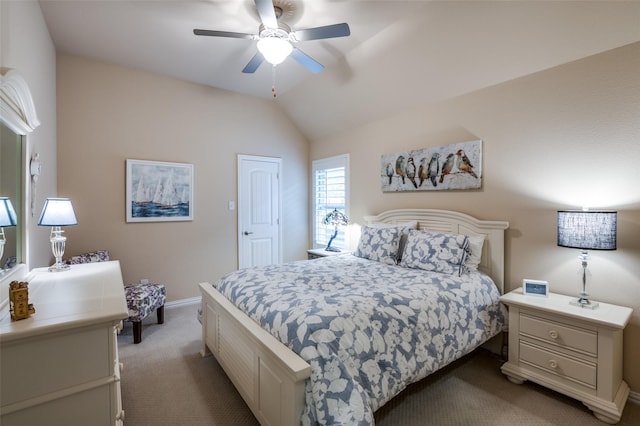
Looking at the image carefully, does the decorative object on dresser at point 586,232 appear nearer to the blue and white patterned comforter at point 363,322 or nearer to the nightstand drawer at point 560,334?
the nightstand drawer at point 560,334

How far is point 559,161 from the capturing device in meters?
2.46

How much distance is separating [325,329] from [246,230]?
3.32 meters

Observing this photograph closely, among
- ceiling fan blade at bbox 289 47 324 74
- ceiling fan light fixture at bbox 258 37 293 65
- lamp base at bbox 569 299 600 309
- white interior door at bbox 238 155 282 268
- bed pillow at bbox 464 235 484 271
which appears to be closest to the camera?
lamp base at bbox 569 299 600 309

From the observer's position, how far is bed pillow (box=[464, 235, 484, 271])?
109 inches

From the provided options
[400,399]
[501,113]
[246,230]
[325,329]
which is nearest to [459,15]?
[501,113]

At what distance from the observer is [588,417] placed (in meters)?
1.99

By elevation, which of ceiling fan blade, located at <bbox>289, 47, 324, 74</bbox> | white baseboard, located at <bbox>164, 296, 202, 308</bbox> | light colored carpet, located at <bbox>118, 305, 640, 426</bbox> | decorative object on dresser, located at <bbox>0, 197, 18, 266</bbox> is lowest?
light colored carpet, located at <bbox>118, 305, 640, 426</bbox>

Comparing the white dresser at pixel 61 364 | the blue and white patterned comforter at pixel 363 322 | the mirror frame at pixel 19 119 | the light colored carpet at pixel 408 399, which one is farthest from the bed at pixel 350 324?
the mirror frame at pixel 19 119

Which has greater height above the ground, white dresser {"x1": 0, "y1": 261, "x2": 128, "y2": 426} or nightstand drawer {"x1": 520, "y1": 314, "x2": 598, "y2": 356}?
white dresser {"x1": 0, "y1": 261, "x2": 128, "y2": 426}

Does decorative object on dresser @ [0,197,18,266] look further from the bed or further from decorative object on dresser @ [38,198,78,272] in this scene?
the bed

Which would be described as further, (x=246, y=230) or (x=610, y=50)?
(x=246, y=230)

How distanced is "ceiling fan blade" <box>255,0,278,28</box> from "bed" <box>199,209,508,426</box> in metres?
1.98

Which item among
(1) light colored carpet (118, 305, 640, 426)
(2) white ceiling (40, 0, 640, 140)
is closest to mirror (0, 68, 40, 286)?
(1) light colored carpet (118, 305, 640, 426)

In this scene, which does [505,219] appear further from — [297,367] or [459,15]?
[297,367]
